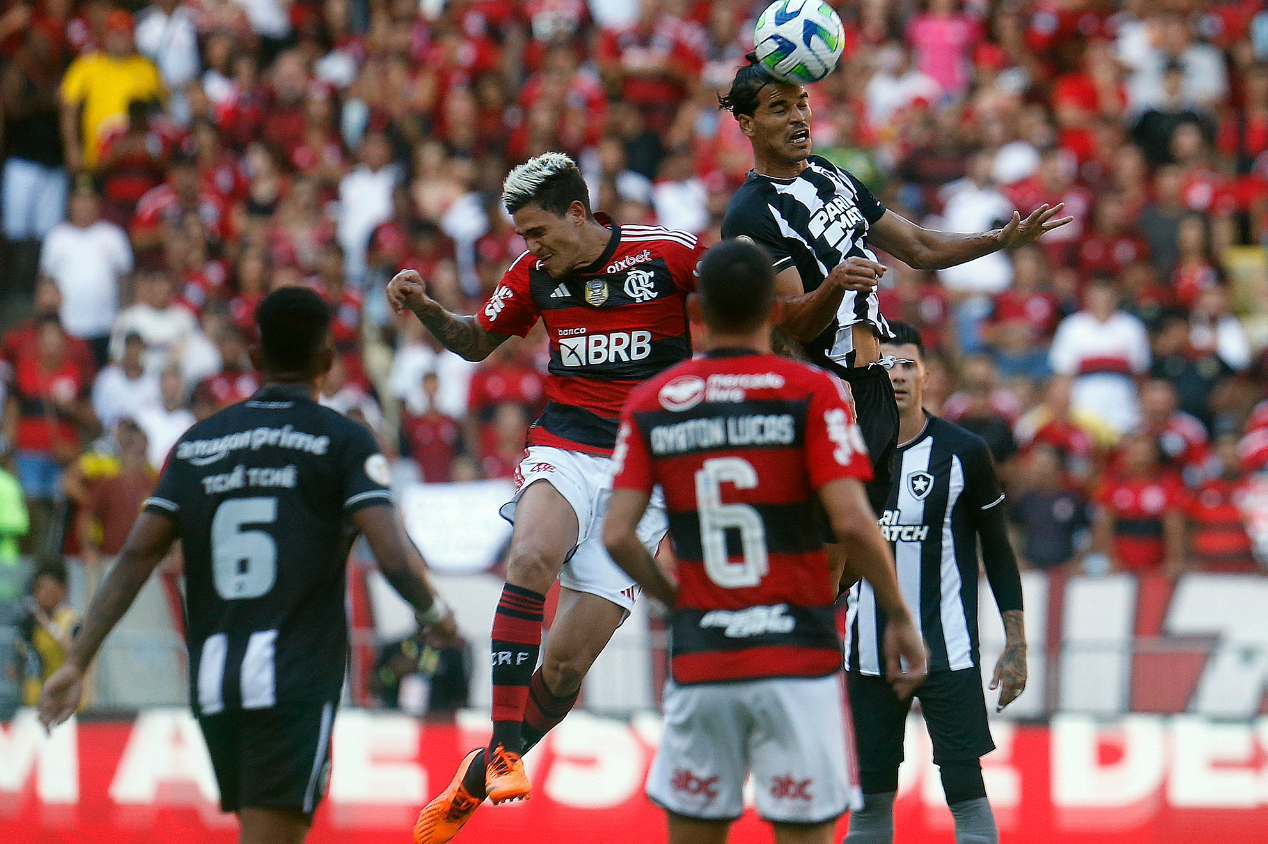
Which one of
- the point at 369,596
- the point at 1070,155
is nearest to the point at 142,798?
the point at 369,596

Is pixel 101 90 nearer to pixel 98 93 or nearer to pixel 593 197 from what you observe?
pixel 98 93

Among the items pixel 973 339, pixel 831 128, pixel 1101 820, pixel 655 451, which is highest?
pixel 831 128

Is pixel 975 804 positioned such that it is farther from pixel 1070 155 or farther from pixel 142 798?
pixel 1070 155

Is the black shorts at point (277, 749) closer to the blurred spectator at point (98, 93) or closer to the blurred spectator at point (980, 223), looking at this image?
the blurred spectator at point (980, 223)

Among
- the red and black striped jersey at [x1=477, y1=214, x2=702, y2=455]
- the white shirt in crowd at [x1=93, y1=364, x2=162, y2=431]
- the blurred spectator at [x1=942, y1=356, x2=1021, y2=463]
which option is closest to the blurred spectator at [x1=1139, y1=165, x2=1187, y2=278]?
the blurred spectator at [x1=942, y1=356, x2=1021, y2=463]

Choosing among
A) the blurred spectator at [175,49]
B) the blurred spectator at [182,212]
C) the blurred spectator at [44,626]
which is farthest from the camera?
the blurred spectator at [175,49]

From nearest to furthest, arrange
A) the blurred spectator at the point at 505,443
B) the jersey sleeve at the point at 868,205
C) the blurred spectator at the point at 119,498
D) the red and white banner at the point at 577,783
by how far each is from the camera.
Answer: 1. the jersey sleeve at the point at 868,205
2. the red and white banner at the point at 577,783
3. the blurred spectator at the point at 119,498
4. the blurred spectator at the point at 505,443

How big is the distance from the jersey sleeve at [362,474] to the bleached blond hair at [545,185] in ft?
6.92

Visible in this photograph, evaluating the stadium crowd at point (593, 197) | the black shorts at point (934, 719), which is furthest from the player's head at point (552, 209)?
the stadium crowd at point (593, 197)

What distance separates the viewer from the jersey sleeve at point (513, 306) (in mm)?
7773

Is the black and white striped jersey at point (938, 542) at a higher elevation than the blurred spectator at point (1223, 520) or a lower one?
lower

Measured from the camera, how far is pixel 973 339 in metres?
15.4

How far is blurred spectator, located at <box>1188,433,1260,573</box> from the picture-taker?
12.8 meters

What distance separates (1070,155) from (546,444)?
1107cm
